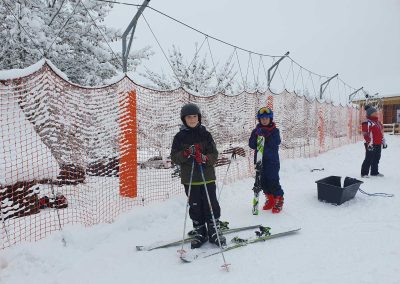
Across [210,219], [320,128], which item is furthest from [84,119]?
[320,128]

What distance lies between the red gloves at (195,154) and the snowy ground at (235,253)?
1.26 m

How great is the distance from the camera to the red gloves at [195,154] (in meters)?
4.02

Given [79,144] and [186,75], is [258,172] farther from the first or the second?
[186,75]

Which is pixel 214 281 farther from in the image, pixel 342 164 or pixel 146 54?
pixel 146 54

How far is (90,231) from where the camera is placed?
4.31 meters

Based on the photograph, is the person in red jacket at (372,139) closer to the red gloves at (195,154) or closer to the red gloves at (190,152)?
the red gloves at (195,154)

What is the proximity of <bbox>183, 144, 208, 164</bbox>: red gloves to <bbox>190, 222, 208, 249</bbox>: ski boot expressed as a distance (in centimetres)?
100

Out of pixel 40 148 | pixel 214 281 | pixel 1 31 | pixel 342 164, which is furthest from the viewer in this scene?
pixel 342 164

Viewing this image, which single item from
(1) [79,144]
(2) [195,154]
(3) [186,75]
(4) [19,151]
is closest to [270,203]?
(2) [195,154]

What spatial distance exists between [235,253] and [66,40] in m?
9.68

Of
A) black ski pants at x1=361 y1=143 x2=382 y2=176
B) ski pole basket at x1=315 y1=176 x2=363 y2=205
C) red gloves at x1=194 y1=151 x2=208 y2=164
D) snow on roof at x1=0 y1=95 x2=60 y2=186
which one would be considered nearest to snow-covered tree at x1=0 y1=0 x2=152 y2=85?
snow on roof at x1=0 y1=95 x2=60 y2=186

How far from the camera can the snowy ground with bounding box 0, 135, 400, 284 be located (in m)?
3.36

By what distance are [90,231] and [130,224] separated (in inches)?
26.5

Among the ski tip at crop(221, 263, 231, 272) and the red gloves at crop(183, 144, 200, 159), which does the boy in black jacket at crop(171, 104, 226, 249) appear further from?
the ski tip at crop(221, 263, 231, 272)
